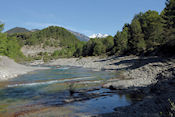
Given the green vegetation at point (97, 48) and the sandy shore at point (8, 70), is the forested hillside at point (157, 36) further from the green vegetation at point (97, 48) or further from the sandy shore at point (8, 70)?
the sandy shore at point (8, 70)

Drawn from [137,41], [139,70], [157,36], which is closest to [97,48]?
[137,41]

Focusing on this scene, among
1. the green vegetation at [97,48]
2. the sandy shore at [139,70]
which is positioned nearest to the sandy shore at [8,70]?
the sandy shore at [139,70]

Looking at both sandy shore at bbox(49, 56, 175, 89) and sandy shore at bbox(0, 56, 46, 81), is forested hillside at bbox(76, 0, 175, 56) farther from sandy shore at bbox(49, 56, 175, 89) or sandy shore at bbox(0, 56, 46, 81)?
sandy shore at bbox(0, 56, 46, 81)

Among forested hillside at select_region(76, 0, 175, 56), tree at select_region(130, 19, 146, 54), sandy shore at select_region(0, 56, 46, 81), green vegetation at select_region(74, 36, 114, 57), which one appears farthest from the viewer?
green vegetation at select_region(74, 36, 114, 57)

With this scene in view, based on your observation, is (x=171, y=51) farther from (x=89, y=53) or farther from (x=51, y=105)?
(x=89, y=53)

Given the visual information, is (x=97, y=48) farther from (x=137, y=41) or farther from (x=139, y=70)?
(x=139, y=70)

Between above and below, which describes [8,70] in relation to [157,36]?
below

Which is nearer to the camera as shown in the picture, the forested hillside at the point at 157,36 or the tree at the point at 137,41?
the forested hillside at the point at 157,36

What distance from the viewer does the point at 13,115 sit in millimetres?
10180

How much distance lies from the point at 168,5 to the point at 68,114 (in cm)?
4003

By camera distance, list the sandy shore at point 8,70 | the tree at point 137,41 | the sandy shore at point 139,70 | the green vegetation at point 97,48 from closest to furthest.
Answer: the sandy shore at point 139,70
the sandy shore at point 8,70
the tree at point 137,41
the green vegetation at point 97,48

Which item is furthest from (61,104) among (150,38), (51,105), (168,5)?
(150,38)

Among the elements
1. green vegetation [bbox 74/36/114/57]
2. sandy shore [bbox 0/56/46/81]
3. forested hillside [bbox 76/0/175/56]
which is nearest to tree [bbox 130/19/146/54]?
forested hillside [bbox 76/0/175/56]

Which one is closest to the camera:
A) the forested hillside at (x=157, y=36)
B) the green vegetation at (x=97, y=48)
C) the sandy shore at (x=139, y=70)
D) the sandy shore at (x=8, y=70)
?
the sandy shore at (x=139, y=70)
